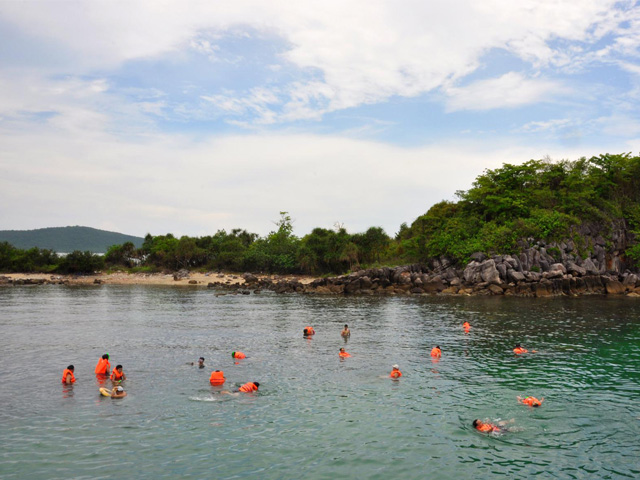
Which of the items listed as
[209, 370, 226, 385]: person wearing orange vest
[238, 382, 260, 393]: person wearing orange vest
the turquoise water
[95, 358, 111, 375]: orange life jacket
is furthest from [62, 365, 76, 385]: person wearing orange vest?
[238, 382, 260, 393]: person wearing orange vest

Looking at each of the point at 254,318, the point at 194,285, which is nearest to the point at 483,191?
the point at 254,318

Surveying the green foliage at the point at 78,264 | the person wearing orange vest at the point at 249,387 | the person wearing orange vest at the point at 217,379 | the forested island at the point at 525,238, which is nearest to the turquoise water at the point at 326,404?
the person wearing orange vest at the point at 217,379

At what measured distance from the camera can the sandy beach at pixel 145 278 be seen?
105312 mm

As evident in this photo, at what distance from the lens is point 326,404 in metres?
20.5

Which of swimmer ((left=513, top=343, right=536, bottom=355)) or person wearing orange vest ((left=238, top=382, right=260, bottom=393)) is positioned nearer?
person wearing orange vest ((left=238, top=382, right=260, bottom=393))

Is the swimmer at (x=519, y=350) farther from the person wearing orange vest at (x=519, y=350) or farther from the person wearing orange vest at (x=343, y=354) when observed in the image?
the person wearing orange vest at (x=343, y=354)

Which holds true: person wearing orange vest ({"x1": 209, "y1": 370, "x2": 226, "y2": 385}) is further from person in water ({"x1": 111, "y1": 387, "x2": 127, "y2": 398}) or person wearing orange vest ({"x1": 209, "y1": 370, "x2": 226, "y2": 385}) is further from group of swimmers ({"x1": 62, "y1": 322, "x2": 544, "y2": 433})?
person in water ({"x1": 111, "y1": 387, "x2": 127, "y2": 398})

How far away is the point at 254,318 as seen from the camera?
48.7 meters

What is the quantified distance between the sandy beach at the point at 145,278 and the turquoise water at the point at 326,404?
63344mm

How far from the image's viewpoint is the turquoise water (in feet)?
48.9

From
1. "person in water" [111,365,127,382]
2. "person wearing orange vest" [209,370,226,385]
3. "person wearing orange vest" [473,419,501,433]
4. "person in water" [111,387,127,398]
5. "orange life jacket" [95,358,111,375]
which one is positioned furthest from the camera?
"orange life jacket" [95,358,111,375]

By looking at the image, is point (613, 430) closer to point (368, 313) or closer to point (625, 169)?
point (368, 313)

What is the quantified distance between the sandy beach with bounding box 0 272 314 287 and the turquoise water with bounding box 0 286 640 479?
63344mm

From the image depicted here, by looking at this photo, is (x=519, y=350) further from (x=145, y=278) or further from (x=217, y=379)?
(x=145, y=278)
